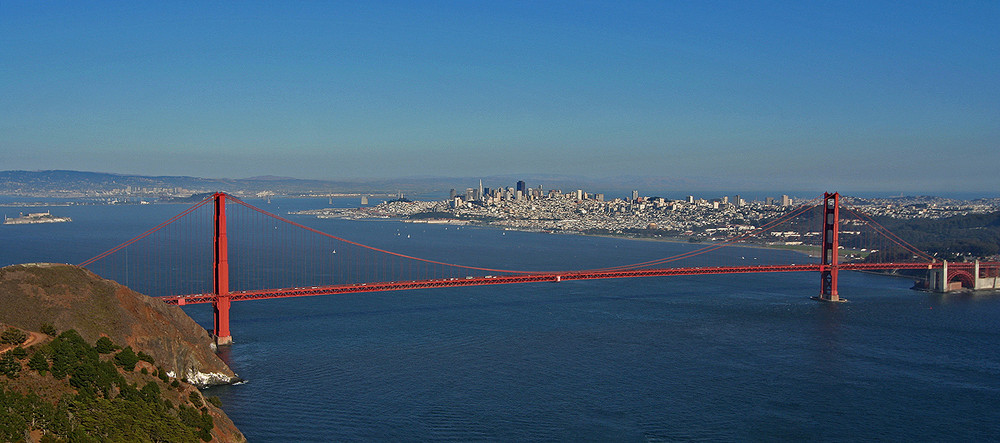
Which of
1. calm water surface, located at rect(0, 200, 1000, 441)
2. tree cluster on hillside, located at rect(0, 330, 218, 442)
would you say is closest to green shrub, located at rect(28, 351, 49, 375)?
tree cluster on hillside, located at rect(0, 330, 218, 442)

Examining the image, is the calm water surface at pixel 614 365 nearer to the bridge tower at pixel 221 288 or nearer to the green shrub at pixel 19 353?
the bridge tower at pixel 221 288

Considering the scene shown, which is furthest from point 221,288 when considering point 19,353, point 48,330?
point 19,353

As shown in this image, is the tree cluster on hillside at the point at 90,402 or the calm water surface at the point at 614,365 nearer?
the tree cluster on hillside at the point at 90,402

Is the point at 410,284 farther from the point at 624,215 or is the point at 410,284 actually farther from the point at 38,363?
the point at 624,215

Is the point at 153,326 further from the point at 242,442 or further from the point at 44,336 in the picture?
the point at 242,442

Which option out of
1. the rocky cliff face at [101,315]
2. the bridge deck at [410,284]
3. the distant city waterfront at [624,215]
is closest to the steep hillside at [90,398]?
the rocky cliff face at [101,315]

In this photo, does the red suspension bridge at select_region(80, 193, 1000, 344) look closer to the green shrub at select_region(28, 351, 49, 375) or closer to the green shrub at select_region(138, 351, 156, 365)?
the green shrub at select_region(138, 351, 156, 365)

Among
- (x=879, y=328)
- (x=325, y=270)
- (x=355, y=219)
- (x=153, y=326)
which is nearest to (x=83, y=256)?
(x=325, y=270)
